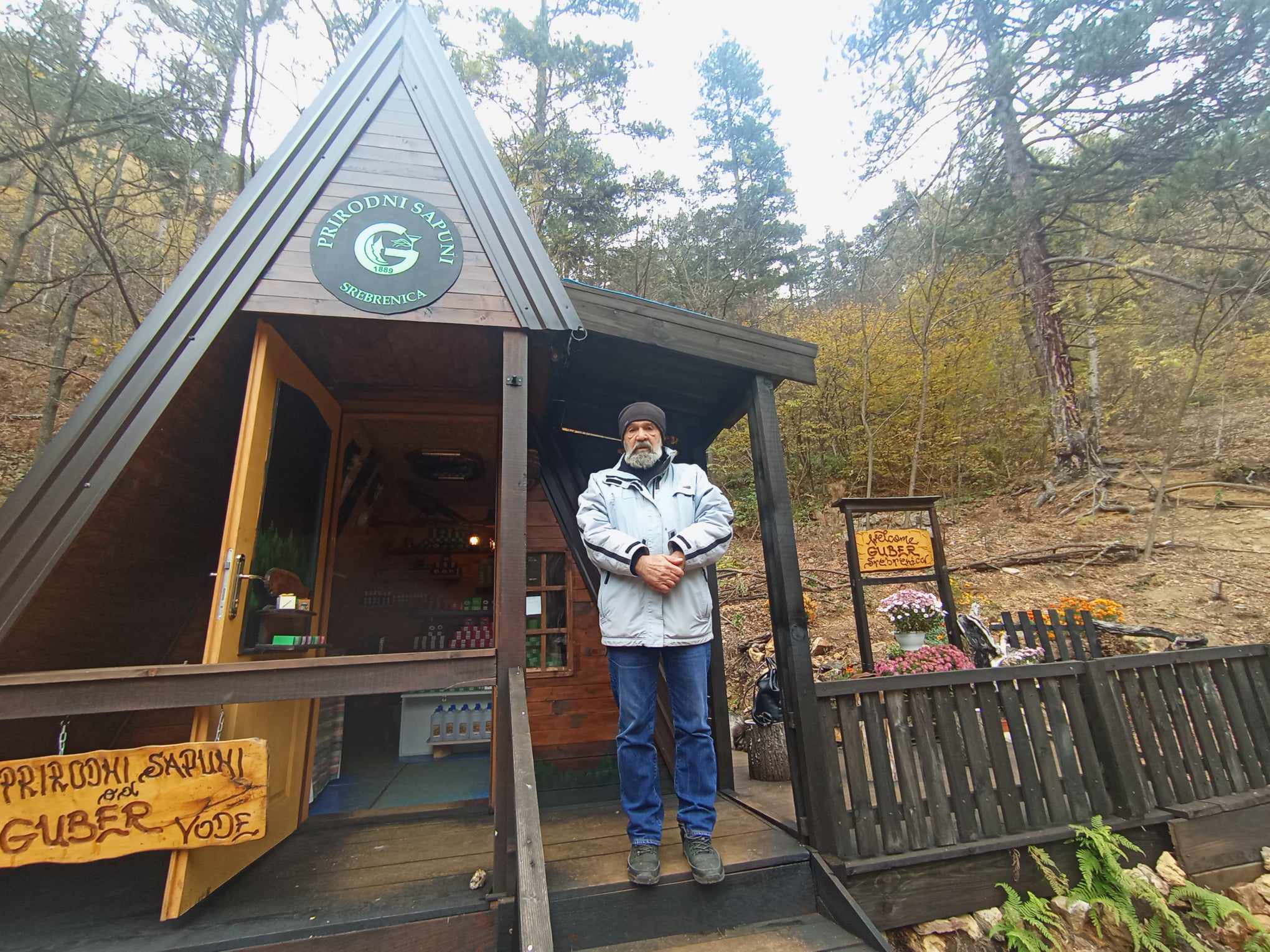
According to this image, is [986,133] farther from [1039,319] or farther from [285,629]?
[285,629]

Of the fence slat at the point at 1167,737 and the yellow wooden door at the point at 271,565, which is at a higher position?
the yellow wooden door at the point at 271,565

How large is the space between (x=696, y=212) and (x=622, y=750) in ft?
43.0

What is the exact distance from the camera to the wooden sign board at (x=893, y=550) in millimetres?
4000

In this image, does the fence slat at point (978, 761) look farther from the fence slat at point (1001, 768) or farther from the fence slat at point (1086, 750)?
the fence slat at point (1086, 750)

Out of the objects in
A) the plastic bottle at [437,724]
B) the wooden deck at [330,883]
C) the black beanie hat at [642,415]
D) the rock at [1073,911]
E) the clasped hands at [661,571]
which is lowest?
the rock at [1073,911]

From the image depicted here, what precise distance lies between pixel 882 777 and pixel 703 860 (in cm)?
85

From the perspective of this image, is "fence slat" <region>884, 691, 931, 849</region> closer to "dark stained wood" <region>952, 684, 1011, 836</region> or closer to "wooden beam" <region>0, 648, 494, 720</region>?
"dark stained wood" <region>952, 684, 1011, 836</region>

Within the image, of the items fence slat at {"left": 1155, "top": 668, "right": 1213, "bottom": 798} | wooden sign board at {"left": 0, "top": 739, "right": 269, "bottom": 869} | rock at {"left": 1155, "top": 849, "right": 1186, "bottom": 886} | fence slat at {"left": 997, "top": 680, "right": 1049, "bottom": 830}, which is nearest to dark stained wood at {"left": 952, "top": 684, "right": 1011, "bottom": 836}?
fence slat at {"left": 997, "top": 680, "right": 1049, "bottom": 830}

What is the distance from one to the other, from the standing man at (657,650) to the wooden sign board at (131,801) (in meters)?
1.24

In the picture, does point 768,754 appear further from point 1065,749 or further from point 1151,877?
point 1151,877

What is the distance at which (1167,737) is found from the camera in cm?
270

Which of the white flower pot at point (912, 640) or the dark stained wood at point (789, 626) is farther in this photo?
the white flower pot at point (912, 640)

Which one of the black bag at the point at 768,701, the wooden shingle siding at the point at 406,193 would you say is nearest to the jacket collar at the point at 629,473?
the wooden shingle siding at the point at 406,193

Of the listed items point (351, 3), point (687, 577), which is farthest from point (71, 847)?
point (351, 3)
